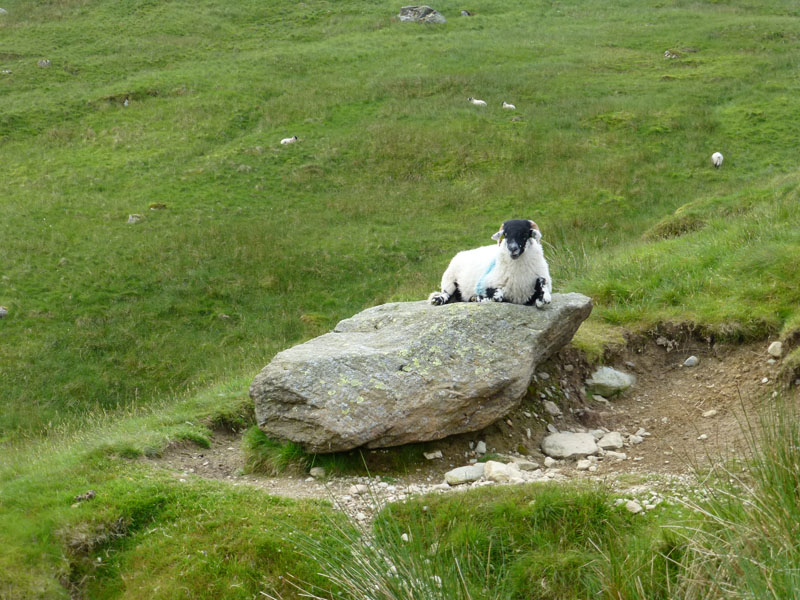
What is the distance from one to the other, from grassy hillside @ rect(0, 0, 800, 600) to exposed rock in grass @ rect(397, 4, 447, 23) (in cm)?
120

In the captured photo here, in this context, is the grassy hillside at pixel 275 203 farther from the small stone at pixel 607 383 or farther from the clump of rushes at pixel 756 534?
the small stone at pixel 607 383

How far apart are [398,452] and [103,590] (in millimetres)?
3624

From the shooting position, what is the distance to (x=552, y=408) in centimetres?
1029

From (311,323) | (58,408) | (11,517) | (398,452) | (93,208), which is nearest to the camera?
(11,517)

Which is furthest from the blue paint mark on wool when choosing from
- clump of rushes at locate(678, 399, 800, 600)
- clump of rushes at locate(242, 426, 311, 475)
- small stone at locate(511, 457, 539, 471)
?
clump of rushes at locate(678, 399, 800, 600)

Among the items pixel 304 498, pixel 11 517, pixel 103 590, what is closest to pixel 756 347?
pixel 304 498

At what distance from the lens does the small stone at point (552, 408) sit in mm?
10250

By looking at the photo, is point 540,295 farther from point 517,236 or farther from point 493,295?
point 517,236

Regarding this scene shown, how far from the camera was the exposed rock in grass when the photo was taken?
181 ft

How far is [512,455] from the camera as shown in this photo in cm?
941

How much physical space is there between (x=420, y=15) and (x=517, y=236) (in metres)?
49.6

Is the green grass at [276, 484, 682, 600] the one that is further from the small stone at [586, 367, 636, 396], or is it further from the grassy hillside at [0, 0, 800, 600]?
the small stone at [586, 367, 636, 396]

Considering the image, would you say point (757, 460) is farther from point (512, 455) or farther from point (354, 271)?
point (354, 271)

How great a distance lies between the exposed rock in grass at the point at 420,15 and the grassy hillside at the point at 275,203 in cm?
120
